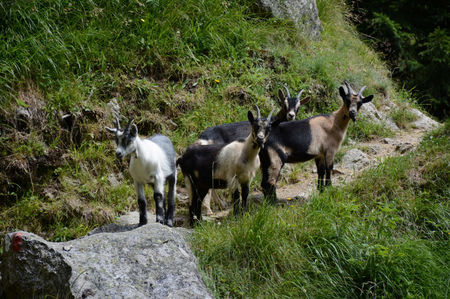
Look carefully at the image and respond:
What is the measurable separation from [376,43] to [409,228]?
8.58 m

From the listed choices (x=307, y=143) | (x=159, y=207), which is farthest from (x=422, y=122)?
(x=159, y=207)

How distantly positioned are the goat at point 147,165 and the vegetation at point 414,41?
7.84 metres

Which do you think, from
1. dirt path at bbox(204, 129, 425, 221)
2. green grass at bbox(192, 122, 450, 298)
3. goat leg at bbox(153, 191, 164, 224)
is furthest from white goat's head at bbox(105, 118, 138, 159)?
dirt path at bbox(204, 129, 425, 221)

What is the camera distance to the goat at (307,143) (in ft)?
21.3

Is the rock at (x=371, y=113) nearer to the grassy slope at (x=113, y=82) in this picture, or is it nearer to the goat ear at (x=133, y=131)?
the grassy slope at (x=113, y=82)

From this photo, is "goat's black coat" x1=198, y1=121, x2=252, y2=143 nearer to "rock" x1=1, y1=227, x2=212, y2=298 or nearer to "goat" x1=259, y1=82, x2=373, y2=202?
"goat" x1=259, y1=82, x2=373, y2=202

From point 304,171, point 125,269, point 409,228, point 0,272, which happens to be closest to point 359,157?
point 304,171

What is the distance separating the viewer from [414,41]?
12.7 meters

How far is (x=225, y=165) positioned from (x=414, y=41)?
9.29m

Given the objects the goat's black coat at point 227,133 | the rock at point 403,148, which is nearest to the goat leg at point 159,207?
the goat's black coat at point 227,133

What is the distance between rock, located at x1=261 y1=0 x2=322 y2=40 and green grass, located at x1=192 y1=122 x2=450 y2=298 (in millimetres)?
6298

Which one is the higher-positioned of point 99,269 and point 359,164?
point 99,269

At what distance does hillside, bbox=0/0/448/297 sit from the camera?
18.1ft

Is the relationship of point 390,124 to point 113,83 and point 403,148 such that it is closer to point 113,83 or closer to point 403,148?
point 403,148
